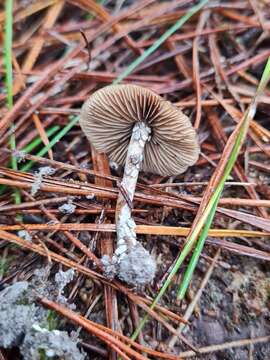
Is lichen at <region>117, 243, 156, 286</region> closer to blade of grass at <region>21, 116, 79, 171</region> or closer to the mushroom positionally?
the mushroom

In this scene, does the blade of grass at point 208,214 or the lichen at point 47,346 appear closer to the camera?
the lichen at point 47,346

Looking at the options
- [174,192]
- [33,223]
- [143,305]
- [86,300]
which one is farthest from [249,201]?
[33,223]

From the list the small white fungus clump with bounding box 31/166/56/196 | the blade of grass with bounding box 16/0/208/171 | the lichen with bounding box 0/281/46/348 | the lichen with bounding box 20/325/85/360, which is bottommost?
the lichen with bounding box 20/325/85/360

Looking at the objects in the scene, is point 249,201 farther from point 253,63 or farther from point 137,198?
point 253,63

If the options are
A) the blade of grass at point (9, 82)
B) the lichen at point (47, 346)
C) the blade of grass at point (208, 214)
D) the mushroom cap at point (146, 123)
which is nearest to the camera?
the lichen at point (47, 346)

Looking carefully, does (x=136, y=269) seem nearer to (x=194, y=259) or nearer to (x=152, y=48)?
(x=194, y=259)

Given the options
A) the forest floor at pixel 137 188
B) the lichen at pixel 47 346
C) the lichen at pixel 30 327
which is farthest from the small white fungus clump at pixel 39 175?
the lichen at pixel 47 346

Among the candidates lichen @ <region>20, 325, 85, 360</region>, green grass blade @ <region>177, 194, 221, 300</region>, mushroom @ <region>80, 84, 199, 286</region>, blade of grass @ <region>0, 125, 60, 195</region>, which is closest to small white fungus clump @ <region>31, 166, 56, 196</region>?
blade of grass @ <region>0, 125, 60, 195</region>

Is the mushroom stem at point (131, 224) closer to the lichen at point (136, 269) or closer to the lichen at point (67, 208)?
the lichen at point (136, 269)
